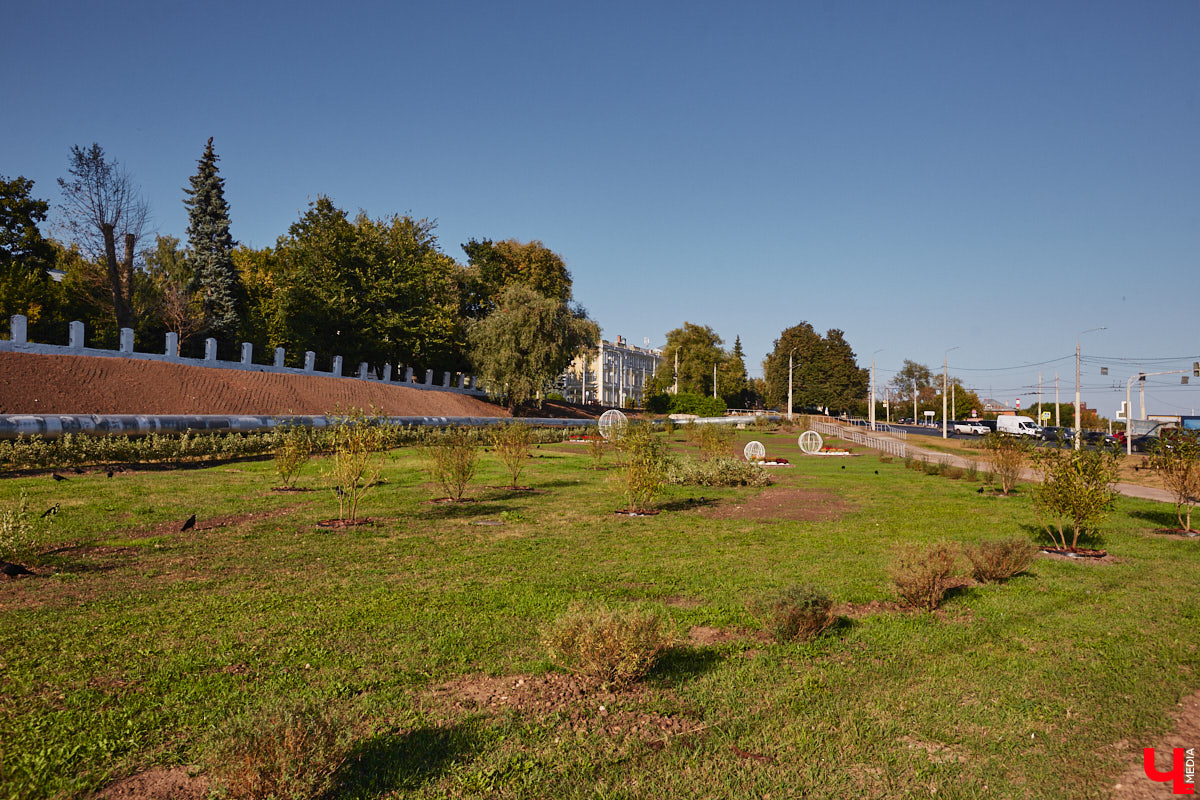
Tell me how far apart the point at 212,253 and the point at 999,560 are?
49928mm

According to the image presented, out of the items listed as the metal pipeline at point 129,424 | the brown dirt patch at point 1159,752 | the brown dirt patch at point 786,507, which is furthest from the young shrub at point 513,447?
the brown dirt patch at point 1159,752

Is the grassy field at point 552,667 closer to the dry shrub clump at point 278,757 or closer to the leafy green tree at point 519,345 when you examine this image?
the dry shrub clump at point 278,757

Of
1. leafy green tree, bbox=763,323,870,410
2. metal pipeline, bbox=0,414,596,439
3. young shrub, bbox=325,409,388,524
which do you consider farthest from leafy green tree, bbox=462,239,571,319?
young shrub, bbox=325,409,388,524

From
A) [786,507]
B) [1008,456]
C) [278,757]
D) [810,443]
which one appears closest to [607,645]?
[278,757]

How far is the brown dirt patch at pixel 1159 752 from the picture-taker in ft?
13.1

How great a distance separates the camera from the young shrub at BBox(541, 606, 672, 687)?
5.19 meters

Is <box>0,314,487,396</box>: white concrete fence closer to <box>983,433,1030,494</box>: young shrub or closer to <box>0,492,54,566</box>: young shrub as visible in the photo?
<box>0,492,54,566</box>: young shrub

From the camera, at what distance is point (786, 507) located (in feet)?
49.9

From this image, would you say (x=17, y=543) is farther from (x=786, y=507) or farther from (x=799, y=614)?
(x=786, y=507)

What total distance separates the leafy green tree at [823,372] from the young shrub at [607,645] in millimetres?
85593

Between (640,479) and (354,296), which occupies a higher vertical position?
Answer: (354,296)

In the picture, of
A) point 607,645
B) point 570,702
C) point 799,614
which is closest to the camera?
point 570,702

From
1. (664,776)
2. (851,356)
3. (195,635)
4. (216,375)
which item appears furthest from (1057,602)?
(851,356)

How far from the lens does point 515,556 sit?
955 centimetres
